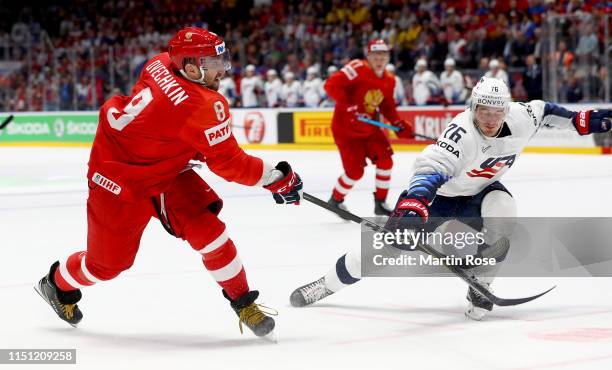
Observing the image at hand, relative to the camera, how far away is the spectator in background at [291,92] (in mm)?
17859

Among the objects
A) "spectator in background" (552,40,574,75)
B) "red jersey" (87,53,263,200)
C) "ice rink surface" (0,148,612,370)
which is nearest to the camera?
"ice rink surface" (0,148,612,370)

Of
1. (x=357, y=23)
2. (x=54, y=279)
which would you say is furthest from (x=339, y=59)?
(x=54, y=279)

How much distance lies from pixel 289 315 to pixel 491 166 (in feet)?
3.49

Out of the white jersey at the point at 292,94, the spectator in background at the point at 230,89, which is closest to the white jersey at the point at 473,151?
the white jersey at the point at 292,94

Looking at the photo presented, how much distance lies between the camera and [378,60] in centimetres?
850

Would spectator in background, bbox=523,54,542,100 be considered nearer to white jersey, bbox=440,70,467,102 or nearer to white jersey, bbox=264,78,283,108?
white jersey, bbox=440,70,467,102

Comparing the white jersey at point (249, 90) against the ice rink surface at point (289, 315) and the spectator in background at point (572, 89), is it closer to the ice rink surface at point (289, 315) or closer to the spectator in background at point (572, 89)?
the spectator in background at point (572, 89)

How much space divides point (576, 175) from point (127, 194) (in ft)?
24.6

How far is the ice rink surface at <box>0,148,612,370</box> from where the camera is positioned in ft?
12.4

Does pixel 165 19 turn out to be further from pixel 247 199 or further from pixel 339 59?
pixel 247 199

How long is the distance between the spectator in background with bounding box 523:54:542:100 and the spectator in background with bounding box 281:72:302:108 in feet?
14.7

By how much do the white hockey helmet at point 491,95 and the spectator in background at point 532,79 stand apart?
1040cm

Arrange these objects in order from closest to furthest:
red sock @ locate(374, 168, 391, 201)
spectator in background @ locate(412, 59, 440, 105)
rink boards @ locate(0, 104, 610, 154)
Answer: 1. red sock @ locate(374, 168, 391, 201)
2. rink boards @ locate(0, 104, 610, 154)
3. spectator in background @ locate(412, 59, 440, 105)

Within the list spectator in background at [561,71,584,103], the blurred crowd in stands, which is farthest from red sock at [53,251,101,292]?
spectator in background at [561,71,584,103]
